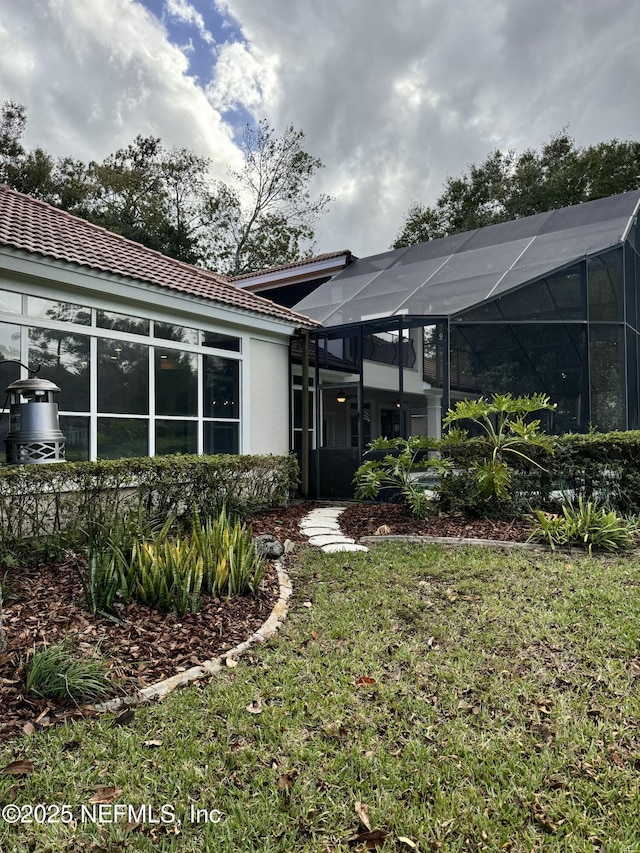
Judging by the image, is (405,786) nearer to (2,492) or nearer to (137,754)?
(137,754)

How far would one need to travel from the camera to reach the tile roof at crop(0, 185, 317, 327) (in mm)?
6324

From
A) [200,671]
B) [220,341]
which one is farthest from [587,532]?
[220,341]

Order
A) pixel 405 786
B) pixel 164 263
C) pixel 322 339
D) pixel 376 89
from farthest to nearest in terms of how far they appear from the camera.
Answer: pixel 376 89, pixel 322 339, pixel 164 263, pixel 405 786

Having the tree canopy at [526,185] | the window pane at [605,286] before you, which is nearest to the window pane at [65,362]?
the window pane at [605,286]

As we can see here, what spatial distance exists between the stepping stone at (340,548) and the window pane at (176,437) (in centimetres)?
312

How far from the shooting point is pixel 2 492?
15.1 feet

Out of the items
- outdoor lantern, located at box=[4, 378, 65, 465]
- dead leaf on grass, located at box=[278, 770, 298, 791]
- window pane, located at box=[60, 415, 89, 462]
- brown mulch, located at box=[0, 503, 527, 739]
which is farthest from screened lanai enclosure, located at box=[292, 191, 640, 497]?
dead leaf on grass, located at box=[278, 770, 298, 791]

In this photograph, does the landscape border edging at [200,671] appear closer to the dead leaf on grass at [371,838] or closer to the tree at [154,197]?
the dead leaf on grass at [371,838]

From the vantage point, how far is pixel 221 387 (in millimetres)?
8594

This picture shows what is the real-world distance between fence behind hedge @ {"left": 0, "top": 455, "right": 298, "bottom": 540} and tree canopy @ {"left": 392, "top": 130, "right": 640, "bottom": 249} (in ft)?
70.2

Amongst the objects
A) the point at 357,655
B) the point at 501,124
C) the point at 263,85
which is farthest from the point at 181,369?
the point at 501,124

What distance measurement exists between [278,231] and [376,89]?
1084 cm

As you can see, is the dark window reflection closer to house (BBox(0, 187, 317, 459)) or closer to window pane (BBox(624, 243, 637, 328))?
window pane (BBox(624, 243, 637, 328))

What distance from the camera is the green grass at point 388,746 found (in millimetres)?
1863
